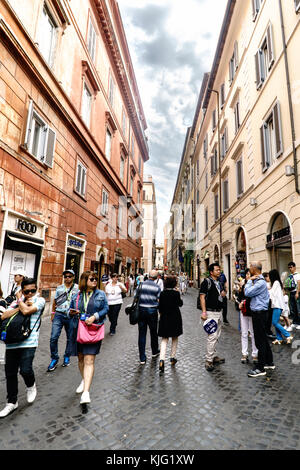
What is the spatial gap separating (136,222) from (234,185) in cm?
1500

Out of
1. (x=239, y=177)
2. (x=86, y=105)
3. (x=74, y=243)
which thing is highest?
(x=86, y=105)

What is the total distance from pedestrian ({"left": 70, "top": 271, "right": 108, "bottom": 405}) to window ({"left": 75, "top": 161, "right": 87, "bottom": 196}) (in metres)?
9.24

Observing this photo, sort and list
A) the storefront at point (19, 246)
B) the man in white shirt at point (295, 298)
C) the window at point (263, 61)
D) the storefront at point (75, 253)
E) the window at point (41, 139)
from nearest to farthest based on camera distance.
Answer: the storefront at point (19, 246) → the man in white shirt at point (295, 298) → the window at point (41, 139) → the window at point (263, 61) → the storefront at point (75, 253)

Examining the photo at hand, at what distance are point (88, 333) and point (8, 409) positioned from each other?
1.24 metres

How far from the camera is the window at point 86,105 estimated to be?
13377mm

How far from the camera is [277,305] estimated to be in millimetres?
6148

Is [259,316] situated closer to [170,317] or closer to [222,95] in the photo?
[170,317]

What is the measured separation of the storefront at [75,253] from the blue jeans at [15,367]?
26.6 feet

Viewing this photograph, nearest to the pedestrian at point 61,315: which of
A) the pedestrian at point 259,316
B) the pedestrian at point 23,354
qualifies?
the pedestrian at point 23,354

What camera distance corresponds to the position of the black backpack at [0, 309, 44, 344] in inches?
127

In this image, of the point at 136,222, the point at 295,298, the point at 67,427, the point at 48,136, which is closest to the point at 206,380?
the point at 67,427

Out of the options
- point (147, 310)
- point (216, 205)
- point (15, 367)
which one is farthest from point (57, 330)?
point (216, 205)

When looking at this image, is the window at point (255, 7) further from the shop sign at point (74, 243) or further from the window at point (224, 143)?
the shop sign at point (74, 243)

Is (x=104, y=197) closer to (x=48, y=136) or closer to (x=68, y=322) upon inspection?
(x=48, y=136)
